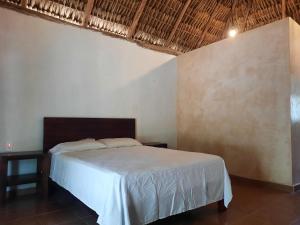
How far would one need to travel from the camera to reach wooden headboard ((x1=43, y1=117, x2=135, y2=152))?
346cm

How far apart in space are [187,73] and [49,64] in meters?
2.79

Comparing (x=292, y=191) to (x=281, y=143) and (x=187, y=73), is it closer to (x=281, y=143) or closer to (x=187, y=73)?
(x=281, y=143)

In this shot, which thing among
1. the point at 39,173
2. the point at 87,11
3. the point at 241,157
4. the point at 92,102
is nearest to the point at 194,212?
the point at 241,157

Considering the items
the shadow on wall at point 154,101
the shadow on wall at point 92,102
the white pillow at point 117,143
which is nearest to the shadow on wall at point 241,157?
the shadow on wall at point 154,101

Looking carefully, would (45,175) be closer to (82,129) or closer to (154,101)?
(82,129)

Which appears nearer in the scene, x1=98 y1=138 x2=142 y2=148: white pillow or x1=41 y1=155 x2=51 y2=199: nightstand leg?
x1=41 y1=155 x2=51 y2=199: nightstand leg

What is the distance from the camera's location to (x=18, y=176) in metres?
3.09

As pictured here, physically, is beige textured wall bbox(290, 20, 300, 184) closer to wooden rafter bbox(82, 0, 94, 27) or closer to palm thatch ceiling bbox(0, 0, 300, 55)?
palm thatch ceiling bbox(0, 0, 300, 55)

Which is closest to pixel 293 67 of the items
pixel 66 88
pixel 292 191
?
pixel 292 191

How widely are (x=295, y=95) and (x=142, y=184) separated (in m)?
2.79

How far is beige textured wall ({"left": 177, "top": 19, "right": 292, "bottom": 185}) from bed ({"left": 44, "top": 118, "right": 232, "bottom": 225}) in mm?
1351

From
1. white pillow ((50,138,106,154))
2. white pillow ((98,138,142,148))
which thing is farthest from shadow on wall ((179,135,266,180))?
white pillow ((50,138,106,154))

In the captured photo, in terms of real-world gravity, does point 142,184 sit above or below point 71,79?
below

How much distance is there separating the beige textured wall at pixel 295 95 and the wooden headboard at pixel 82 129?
104 inches
